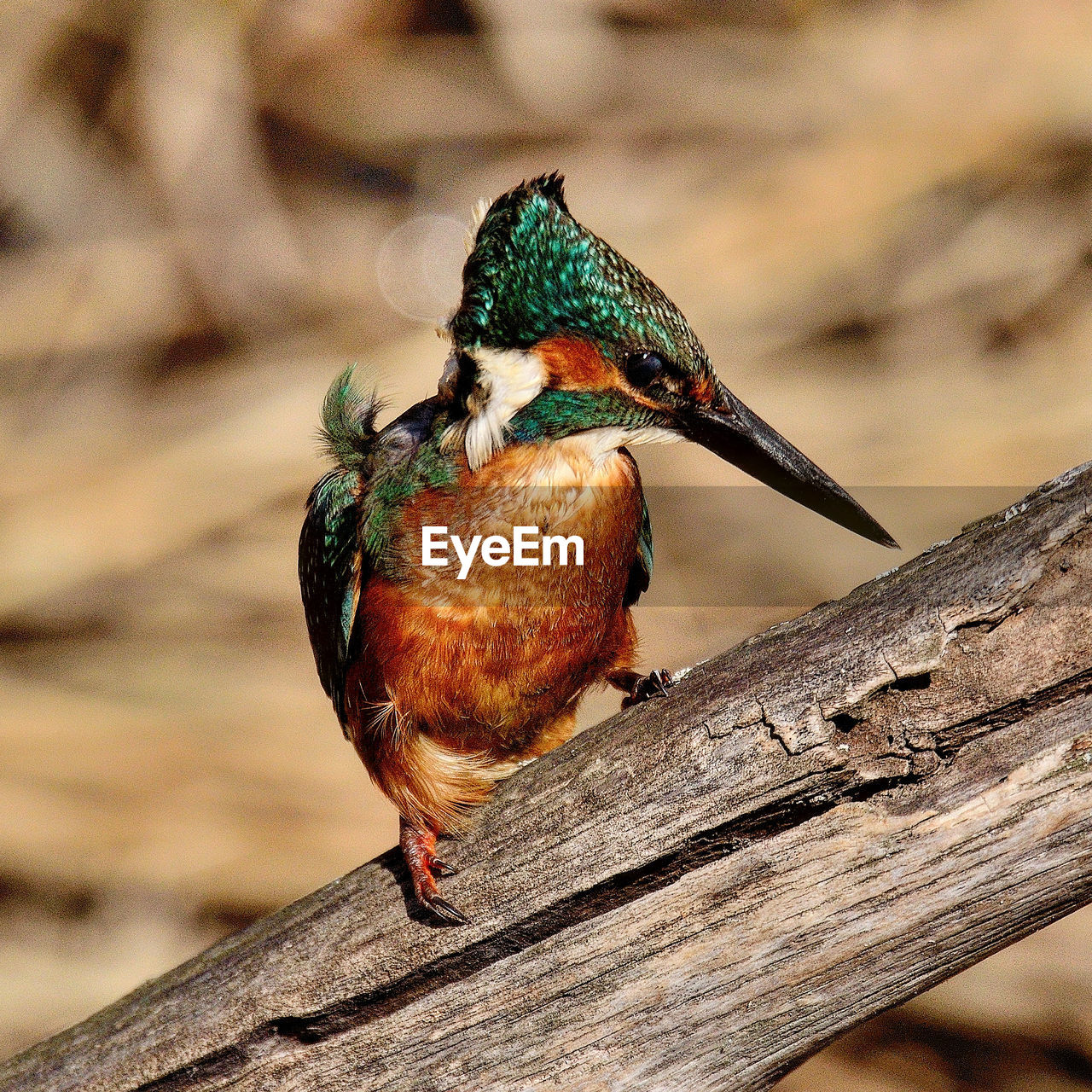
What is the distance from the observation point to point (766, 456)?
67.4 inches

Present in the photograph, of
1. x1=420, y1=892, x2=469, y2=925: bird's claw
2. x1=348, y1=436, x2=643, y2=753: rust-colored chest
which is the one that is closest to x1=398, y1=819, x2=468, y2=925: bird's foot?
x1=420, y1=892, x2=469, y2=925: bird's claw

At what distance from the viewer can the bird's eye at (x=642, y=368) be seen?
1.58 m

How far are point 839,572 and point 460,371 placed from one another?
166 centimetres

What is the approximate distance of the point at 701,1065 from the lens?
141 cm

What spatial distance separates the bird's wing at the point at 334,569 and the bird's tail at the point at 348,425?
34mm

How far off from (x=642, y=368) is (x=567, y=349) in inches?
4.6

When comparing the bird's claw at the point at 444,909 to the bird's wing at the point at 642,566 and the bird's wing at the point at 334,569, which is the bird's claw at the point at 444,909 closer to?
the bird's wing at the point at 334,569

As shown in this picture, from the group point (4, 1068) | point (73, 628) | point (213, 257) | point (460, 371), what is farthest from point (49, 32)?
point (4, 1068)

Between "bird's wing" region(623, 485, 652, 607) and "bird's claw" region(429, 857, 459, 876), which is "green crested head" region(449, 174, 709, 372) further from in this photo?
"bird's claw" region(429, 857, 459, 876)

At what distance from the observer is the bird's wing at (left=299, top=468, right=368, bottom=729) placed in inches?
71.3

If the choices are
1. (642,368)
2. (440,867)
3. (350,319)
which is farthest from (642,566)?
(350,319)

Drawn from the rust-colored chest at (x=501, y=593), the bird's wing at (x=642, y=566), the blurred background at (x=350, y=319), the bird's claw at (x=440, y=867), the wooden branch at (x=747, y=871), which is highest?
the blurred background at (x=350, y=319)

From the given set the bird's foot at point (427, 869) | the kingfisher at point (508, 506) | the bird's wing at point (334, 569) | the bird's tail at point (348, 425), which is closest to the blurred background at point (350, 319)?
the bird's tail at point (348, 425)

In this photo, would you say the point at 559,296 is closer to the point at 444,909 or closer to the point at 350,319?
the point at 444,909
